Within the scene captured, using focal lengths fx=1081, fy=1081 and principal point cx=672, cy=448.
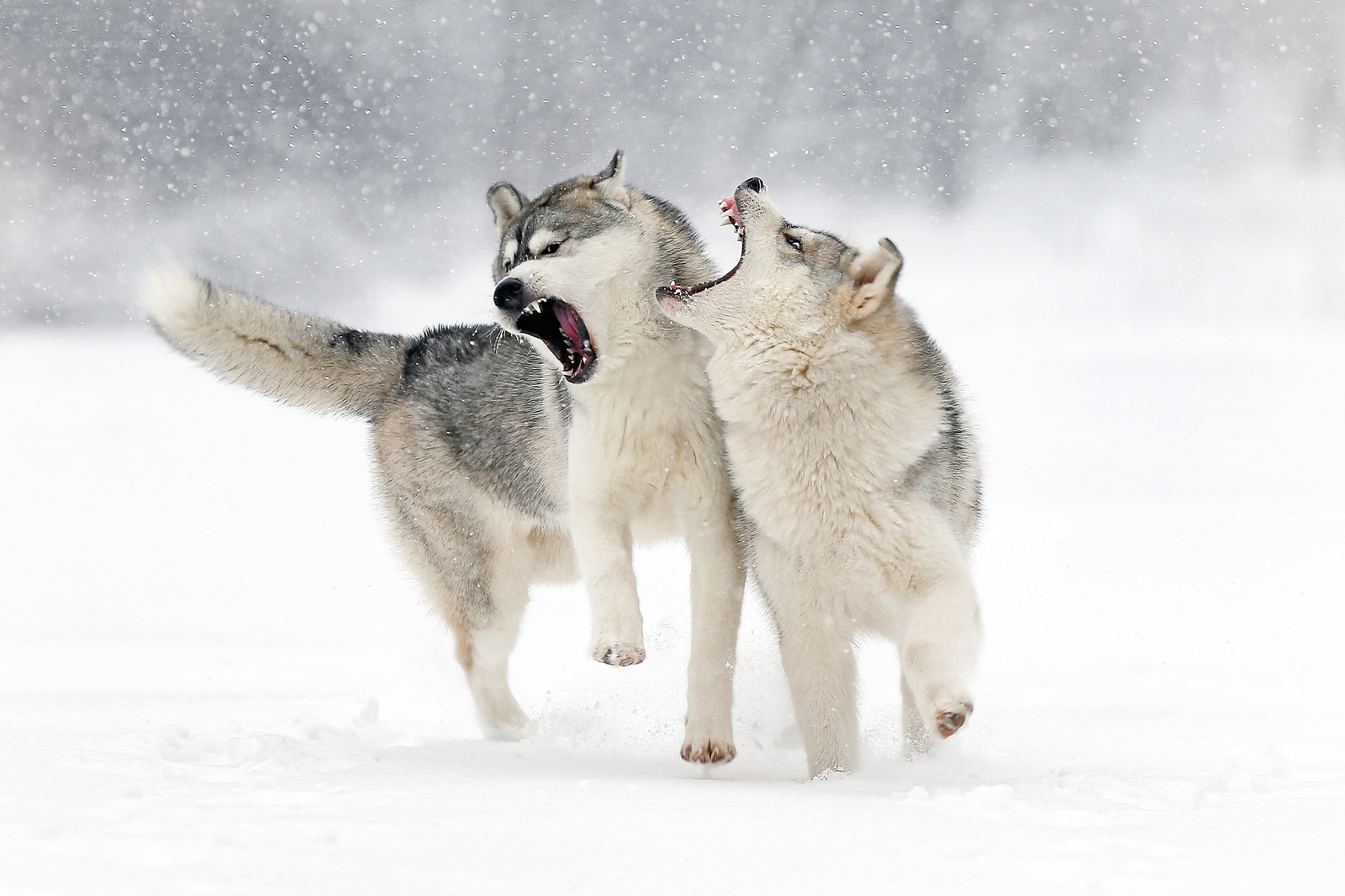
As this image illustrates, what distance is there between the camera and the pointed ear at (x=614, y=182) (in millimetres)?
4488

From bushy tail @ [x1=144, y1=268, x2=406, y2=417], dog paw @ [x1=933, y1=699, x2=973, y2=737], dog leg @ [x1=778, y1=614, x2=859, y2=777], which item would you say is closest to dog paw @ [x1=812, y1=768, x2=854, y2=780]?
dog leg @ [x1=778, y1=614, x2=859, y2=777]

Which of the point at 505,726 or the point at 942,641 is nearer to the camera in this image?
the point at 942,641

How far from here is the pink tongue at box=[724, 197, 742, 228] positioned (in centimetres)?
410

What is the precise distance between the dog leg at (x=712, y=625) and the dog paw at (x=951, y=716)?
1020 mm

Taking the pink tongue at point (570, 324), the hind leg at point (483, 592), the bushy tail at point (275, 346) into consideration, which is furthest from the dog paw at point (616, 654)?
the bushy tail at point (275, 346)

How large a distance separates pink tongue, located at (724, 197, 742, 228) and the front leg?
1113 mm

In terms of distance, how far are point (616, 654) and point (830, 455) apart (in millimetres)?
977

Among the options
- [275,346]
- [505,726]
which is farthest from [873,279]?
[275,346]

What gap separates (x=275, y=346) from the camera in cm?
523

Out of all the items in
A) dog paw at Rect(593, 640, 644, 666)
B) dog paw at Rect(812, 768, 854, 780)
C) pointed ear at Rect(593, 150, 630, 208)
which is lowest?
dog paw at Rect(812, 768, 854, 780)

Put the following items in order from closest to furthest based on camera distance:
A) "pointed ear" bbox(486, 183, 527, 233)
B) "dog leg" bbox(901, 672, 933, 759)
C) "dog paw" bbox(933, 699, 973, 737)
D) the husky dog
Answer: "dog paw" bbox(933, 699, 973, 737)
the husky dog
"dog leg" bbox(901, 672, 933, 759)
"pointed ear" bbox(486, 183, 527, 233)

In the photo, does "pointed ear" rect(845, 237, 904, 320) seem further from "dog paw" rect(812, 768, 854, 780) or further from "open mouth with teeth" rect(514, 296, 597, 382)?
"dog paw" rect(812, 768, 854, 780)

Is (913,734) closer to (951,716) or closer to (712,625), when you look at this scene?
(712,625)

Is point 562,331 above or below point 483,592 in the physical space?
above
